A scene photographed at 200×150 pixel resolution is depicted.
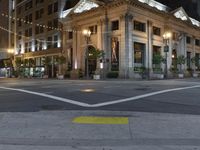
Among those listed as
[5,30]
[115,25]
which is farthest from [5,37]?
[115,25]

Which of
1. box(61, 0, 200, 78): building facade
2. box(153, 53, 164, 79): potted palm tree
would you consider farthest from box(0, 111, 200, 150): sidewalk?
box(153, 53, 164, 79): potted palm tree

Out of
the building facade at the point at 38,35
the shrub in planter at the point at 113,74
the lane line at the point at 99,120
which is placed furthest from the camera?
the building facade at the point at 38,35

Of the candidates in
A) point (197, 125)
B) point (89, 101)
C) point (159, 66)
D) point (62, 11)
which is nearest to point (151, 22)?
point (159, 66)

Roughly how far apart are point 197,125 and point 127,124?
1977mm

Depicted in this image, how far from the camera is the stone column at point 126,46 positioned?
2020 inches

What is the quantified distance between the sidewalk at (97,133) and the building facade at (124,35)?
4012 centimetres

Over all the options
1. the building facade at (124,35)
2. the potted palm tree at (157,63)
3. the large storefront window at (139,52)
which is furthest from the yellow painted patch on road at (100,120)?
the potted palm tree at (157,63)

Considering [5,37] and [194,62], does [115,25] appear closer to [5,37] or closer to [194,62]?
[194,62]

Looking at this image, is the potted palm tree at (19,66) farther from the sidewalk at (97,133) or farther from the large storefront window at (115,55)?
the sidewalk at (97,133)

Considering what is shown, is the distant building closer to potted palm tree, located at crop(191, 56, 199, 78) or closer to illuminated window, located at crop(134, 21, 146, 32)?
illuminated window, located at crop(134, 21, 146, 32)

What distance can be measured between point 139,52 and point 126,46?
499cm

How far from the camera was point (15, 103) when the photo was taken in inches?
551

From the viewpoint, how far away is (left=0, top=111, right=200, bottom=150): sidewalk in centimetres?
656

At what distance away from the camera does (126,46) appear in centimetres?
5166
